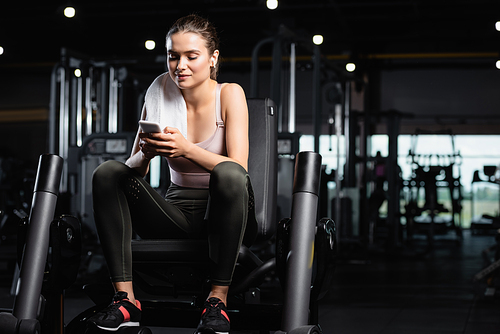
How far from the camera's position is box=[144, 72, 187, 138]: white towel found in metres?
1.43

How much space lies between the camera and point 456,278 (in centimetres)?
412

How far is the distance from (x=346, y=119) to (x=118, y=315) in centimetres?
529

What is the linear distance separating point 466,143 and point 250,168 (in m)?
9.41

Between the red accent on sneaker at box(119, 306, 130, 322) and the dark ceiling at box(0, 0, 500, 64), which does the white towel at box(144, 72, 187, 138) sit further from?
the dark ceiling at box(0, 0, 500, 64)

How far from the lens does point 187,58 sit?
139cm

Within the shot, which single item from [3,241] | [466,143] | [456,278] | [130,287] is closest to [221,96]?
[130,287]

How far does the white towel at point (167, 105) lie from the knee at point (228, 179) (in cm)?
21

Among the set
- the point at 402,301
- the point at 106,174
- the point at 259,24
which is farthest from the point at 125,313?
the point at 259,24

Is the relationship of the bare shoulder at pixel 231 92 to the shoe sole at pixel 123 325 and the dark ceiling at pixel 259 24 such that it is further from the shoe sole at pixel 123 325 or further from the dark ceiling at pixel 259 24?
the dark ceiling at pixel 259 24

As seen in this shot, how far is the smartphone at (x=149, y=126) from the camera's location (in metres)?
1.16

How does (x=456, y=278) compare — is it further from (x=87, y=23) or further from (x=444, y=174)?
(x=87, y=23)

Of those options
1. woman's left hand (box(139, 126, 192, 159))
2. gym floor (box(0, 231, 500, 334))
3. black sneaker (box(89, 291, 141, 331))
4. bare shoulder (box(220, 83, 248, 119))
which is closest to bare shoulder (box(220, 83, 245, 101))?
bare shoulder (box(220, 83, 248, 119))

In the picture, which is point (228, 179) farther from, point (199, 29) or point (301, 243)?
point (199, 29)

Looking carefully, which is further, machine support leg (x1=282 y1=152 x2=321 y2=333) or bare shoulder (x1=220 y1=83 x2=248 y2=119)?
bare shoulder (x1=220 y1=83 x2=248 y2=119)
